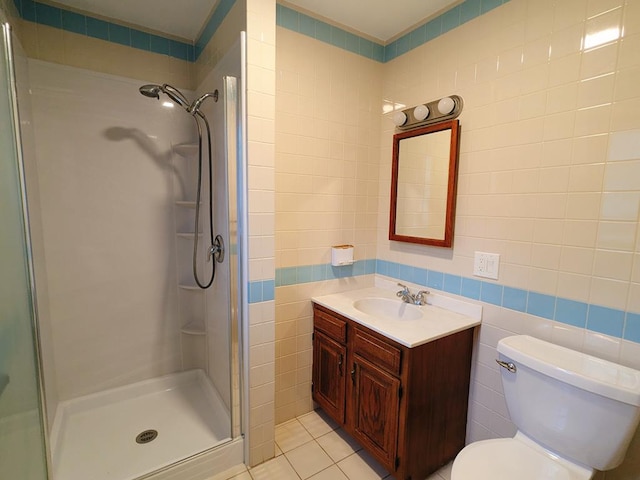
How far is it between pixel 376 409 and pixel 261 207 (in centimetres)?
120

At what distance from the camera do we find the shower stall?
154 cm

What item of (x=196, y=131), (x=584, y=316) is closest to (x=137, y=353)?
(x=196, y=131)

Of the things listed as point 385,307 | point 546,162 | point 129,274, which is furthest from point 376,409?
point 129,274

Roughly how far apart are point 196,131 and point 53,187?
94cm

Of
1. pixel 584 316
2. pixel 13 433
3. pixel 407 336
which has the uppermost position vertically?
pixel 584 316

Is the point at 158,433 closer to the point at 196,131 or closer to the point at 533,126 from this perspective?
the point at 196,131

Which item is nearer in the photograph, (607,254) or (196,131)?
(607,254)

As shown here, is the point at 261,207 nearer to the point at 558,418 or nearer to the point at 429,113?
the point at 429,113

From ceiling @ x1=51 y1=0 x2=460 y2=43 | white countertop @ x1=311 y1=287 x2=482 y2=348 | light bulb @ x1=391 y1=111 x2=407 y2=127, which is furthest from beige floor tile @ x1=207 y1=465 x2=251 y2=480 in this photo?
ceiling @ x1=51 y1=0 x2=460 y2=43

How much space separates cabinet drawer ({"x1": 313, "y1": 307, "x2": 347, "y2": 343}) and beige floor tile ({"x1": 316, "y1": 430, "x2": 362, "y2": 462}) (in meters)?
0.62

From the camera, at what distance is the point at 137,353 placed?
218 centimetres

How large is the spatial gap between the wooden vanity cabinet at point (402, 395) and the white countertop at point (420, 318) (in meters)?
0.04

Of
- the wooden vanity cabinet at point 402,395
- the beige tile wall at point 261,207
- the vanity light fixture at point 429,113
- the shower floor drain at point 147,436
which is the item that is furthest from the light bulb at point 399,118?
the shower floor drain at point 147,436

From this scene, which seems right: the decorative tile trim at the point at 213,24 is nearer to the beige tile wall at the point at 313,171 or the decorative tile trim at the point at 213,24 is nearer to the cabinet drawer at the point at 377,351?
the beige tile wall at the point at 313,171
